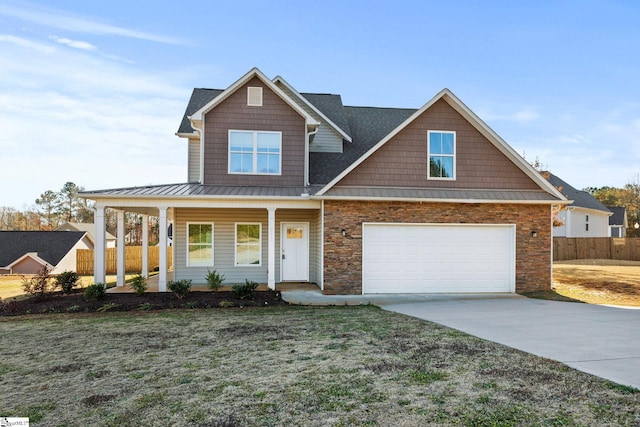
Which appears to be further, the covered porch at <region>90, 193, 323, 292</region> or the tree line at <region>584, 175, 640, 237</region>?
the tree line at <region>584, 175, 640, 237</region>

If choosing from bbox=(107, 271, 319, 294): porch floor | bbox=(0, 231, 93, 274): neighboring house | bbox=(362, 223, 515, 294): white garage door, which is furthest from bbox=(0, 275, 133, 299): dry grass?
bbox=(362, 223, 515, 294): white garage door

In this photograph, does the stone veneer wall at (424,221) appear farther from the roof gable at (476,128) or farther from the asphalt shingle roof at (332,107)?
the asphalt shingle roof at (332,107)

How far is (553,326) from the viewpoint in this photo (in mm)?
8977

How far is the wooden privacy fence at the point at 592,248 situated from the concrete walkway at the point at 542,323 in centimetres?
1923

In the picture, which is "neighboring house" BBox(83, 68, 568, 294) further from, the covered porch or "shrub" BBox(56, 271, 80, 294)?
"shrub" BBox(56, 271, 80, 294)

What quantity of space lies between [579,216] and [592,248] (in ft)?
20.4

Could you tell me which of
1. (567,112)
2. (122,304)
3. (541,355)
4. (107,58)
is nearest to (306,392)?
(541,355)

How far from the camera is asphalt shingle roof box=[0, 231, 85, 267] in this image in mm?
31958

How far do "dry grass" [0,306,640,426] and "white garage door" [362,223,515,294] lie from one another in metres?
5.01

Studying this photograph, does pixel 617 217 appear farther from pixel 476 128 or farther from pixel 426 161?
pixel 426 161

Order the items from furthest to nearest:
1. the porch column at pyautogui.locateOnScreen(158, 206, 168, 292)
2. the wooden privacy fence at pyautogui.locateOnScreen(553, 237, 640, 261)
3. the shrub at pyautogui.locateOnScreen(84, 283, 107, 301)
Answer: the wooden privacy fence at pyautogui.locateOnScreen(553, 237, 640, 261) < the porch column at pyautogui.locateOnScreen(158, 206, 168, 292) < the shrub at pyautogui.locateOnScreen(84, 283, 107, 301)

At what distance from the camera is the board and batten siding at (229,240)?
1577 centimetres

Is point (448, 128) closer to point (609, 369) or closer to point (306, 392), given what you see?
point (609, 369)

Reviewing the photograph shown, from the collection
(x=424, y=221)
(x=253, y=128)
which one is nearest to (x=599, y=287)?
(x=424, y=221)
